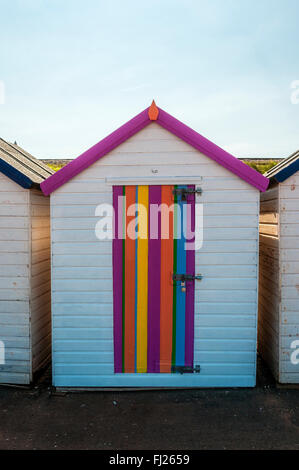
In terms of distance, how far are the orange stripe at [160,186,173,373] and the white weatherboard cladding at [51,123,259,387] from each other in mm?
222

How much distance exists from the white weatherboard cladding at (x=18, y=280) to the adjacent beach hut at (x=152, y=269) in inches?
15.5

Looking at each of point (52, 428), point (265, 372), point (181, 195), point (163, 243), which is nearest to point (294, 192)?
point (181, 195)

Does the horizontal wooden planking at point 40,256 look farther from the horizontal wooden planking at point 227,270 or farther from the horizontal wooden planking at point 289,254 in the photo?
the horizontal wooden planking at point 289,254

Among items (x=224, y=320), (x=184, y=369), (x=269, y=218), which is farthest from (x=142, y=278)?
(x=269, y=218)

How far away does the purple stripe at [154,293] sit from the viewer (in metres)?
4.54

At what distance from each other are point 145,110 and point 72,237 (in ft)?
6.23

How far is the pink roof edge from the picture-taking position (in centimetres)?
438

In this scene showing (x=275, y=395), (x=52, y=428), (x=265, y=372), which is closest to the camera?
(x=52, y=428)

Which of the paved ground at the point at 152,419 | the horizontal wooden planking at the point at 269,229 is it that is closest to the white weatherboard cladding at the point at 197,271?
the paved ground at the point at 152,419

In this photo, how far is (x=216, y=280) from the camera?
4.59 meters

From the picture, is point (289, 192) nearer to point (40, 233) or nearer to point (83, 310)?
point (83, 310)

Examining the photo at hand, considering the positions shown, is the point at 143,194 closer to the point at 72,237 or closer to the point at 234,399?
the point at 72,237

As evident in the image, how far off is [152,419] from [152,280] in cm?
163

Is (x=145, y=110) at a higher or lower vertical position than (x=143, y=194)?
higher
